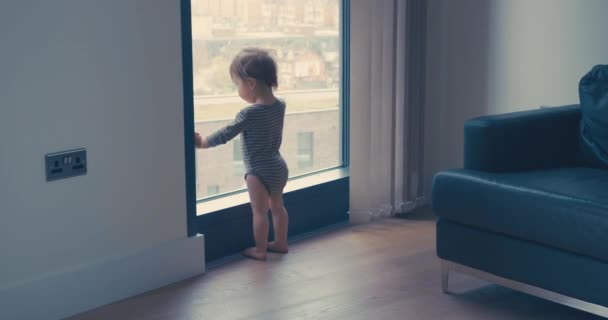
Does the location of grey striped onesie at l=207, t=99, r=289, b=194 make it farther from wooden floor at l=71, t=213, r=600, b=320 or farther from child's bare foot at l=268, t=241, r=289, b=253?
wooden floor at l=71, t=213, r=600, b=320

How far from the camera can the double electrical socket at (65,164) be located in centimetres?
278

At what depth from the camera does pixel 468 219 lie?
2.99 meters

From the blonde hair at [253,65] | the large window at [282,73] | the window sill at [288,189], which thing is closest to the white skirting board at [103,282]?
the window sill at [288,189]

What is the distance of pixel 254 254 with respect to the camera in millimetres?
3543

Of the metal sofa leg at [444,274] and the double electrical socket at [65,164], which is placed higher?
the double electrical socket at [65,164]

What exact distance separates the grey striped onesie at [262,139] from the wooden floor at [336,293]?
36cm

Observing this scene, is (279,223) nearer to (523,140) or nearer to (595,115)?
(523,140)

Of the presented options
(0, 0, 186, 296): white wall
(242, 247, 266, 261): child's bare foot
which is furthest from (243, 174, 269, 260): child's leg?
(0, 0, 186, 296): white wall

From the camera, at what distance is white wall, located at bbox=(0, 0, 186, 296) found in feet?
8.77

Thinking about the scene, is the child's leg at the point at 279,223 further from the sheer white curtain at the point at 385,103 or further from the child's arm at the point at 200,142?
the sheer white curtain at the point at 385,103

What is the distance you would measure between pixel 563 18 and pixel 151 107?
1.95 meters

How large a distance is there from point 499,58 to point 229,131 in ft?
4.90

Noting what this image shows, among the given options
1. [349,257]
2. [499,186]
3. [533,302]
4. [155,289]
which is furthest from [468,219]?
[155,289]

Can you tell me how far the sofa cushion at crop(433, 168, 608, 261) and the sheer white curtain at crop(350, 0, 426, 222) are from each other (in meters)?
0.97
